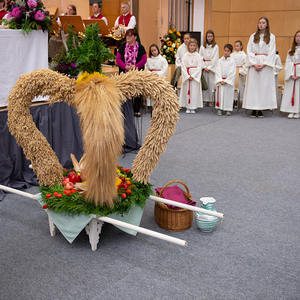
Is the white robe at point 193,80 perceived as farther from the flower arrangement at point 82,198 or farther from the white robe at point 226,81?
the flower arrangement at point 82,198

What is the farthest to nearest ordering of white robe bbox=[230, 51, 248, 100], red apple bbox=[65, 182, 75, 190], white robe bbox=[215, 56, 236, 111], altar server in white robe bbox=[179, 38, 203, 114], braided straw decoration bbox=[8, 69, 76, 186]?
white robe bbox=[230, 51, 248, 100]
altar server in white robe bbox=[179, 38, 203, 114]
white robe bbox=[215, 56, 236, 111]
red apple bbox=[65, 182, 75, 190]
braided straw decoration bbox=[8, 69, 76, 186]

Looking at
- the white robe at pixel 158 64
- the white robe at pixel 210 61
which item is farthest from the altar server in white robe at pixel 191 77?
the white robe at pixel 210 61

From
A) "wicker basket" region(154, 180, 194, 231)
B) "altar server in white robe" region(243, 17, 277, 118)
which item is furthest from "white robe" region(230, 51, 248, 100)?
"wicker basket" region(154, 180, 194, 231)

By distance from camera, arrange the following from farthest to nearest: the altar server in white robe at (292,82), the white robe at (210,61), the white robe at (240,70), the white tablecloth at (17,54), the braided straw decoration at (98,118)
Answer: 1. the white robe at (210,61)
2. the white robe at (240,70)
3. the altar server in white robe at (292,82)
4. the white tablecloth at (17,54)
5. the braided straw decoration at (98,118)

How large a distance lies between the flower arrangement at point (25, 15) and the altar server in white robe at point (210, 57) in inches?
184

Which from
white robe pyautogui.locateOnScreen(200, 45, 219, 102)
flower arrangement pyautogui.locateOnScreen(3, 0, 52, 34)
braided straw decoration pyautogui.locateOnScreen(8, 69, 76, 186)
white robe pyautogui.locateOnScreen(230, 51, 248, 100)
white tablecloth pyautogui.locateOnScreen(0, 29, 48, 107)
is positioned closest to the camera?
braided straw decoration pyautogui.locateOnScreen(8, 69, 76, 186)

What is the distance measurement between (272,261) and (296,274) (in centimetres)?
16

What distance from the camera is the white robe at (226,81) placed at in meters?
6.67

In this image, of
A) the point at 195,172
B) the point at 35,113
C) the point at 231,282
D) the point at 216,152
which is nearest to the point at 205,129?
the point at 216,152

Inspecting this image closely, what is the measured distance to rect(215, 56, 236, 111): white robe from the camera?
21.9 feet

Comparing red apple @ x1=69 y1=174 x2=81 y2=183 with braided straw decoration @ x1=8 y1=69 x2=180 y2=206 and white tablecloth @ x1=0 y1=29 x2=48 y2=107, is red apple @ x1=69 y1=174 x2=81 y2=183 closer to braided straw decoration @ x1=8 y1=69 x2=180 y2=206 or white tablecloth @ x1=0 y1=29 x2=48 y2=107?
braided straw decoration @ x1=8 y1=69 x2=180 y2=206

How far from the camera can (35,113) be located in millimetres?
3330

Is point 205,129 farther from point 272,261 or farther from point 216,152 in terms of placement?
point 272,261

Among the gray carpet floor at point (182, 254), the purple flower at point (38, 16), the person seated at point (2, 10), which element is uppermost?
the person seated at point (2, 10)
